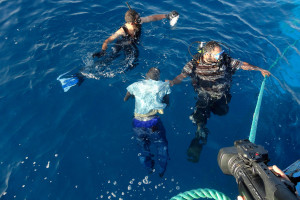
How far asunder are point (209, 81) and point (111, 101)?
8.06ft

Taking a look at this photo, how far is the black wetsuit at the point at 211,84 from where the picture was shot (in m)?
4.99

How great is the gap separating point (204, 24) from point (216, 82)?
147 inches

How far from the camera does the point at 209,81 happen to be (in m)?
5.08

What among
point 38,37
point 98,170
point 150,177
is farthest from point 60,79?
point 150,177

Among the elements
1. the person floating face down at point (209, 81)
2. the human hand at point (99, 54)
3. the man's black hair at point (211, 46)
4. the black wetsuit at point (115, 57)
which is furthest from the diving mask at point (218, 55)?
the human hand at point (99, 54)

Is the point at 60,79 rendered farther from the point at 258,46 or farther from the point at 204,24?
the point at 258,46

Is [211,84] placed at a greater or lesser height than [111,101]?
greater

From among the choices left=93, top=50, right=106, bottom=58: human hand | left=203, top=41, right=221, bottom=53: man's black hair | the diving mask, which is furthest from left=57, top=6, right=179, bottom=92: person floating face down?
the diving mask

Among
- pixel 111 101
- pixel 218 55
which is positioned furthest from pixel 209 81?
pixel 111 101

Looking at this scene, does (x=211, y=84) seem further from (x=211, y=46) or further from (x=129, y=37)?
(x=129, y=37)

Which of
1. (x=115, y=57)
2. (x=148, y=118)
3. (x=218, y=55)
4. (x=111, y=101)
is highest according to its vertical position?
(x=218, y=55)

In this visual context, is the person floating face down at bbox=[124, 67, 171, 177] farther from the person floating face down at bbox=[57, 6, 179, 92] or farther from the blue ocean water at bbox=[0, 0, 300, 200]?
the person floating face down at bbox=[57, 6, 179, 92]

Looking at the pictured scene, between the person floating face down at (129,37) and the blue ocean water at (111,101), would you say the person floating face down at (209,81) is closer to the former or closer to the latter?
the blue ocean water at (111,101)

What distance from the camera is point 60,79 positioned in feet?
18.7
